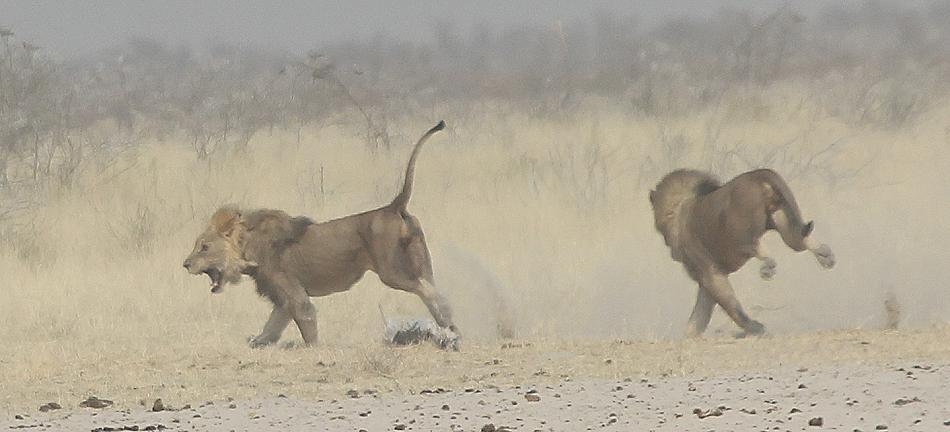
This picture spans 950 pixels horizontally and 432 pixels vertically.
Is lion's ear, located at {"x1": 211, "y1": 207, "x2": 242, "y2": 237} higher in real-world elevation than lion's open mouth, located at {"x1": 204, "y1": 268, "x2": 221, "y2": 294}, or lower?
higher

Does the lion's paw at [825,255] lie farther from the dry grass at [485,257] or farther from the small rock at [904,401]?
the small rock at [904,401]

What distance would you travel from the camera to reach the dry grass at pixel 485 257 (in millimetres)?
10922

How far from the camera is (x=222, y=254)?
1220cm

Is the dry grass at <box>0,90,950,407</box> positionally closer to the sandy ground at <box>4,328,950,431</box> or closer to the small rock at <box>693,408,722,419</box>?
the sandy ground at <box>4,328,950,431</box>

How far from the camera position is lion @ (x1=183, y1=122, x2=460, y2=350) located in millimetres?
11664

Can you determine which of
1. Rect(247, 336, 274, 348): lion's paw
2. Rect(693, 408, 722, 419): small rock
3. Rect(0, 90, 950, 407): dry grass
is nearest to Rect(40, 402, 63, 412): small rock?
Rect(0, 90, 950, 407): dry grass

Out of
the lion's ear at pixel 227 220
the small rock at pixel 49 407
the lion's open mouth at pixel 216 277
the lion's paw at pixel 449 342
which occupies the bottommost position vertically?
the small rock at pixel 49 407

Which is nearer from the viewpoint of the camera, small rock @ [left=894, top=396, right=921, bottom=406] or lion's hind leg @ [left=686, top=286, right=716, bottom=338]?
small rock @ [left=894, top=396, right=921, bottom=406]

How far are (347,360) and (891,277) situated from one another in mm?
4370

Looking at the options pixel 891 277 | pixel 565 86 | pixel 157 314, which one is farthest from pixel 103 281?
pixel 565 86

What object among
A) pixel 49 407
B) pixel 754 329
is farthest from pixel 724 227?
pixel 49 407

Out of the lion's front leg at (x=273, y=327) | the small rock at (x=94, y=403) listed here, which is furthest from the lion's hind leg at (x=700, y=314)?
the small rock at (x=94, y=403)

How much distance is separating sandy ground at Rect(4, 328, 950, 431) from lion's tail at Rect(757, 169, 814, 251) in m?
0.59

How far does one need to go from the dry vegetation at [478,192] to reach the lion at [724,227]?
1.90ft
